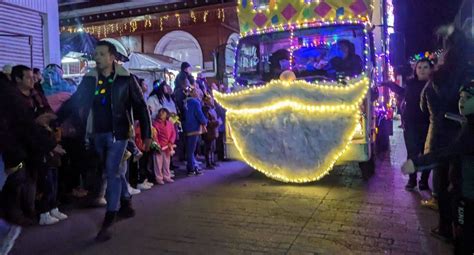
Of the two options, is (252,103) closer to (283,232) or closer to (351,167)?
(283,232)

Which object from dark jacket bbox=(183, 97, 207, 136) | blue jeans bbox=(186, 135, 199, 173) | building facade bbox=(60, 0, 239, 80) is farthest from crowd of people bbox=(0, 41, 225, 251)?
building facade bbox=(60, 0, 239, 80)

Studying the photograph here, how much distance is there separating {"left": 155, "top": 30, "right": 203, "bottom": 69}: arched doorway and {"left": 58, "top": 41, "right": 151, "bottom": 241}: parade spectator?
40.7ft

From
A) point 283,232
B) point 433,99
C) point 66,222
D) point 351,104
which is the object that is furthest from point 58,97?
point 433,99

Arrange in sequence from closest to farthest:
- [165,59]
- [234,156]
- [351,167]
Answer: [234,156] → [351,167] → [165,59]

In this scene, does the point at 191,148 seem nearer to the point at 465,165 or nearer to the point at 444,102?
the point at 444,102

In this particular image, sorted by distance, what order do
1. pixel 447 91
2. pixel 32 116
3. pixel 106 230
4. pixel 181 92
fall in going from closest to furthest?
pixel 32 116
pixel 106 230
pixel 447 91
pixel 181 92

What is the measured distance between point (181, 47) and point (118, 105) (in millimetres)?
13475

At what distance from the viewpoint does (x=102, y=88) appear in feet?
15.3

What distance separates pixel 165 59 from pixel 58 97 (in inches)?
334

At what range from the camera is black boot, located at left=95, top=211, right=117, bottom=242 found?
4.52m

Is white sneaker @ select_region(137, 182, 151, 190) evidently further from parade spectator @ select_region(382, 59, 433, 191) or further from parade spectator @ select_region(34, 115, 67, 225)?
parade spectator @ select_region(382, 59, 433, 191)

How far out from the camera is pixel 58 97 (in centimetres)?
647

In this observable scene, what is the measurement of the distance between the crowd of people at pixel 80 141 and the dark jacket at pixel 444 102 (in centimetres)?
319

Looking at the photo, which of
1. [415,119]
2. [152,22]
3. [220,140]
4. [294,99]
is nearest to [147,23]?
[152,22]
